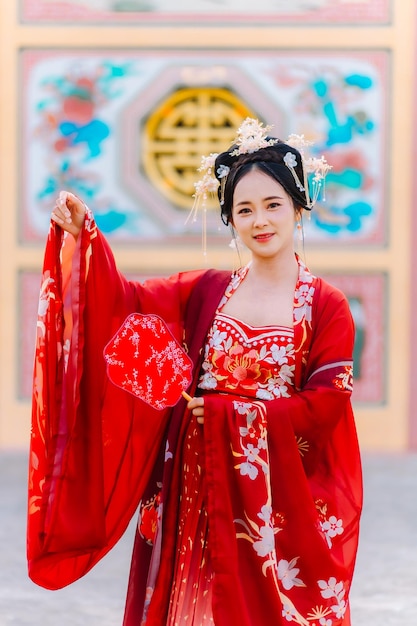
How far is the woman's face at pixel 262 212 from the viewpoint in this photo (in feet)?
7.23

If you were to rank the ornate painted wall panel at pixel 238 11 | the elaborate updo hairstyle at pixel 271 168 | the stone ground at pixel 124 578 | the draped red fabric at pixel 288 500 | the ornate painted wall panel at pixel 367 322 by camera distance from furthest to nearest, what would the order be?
the ornate painted wall panel at pixel 367 322 → the ornate painted wall panel at pixel 238 11 → the stone ground at pixel 124 578 → the elaborate updo hairstyle at pixel 271 168 → the draped red fabric at pixel 288 500

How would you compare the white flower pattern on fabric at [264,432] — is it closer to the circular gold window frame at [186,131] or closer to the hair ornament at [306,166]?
the hair ornament at [306,166]

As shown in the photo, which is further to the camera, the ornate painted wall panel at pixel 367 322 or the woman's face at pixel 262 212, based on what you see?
the ornate painted wall panel at pixel 367 322

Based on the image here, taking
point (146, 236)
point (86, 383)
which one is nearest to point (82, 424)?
point (86, 383)

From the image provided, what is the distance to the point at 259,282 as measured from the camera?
2.29 metres

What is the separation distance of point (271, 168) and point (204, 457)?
0.62m

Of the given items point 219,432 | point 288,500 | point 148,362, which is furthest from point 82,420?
point 288,500

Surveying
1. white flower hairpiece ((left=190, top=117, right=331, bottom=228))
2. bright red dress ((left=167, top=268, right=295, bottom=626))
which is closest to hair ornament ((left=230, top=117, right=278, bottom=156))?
white flower hairpiece ((left=190, top=117, right=331, bottom=228))

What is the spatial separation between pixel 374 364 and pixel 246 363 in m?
3.60

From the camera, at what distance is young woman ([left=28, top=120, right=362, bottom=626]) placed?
212cm

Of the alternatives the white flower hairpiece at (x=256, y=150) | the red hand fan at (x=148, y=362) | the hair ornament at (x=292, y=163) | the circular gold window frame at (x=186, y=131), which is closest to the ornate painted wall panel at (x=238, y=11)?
the circular gold window frame at (x=186, y=131)

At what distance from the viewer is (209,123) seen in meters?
5.60

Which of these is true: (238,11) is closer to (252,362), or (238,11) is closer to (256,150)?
(256,150)

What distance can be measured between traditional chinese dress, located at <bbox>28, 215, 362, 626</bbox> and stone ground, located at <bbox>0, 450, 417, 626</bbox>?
3.07 feet
